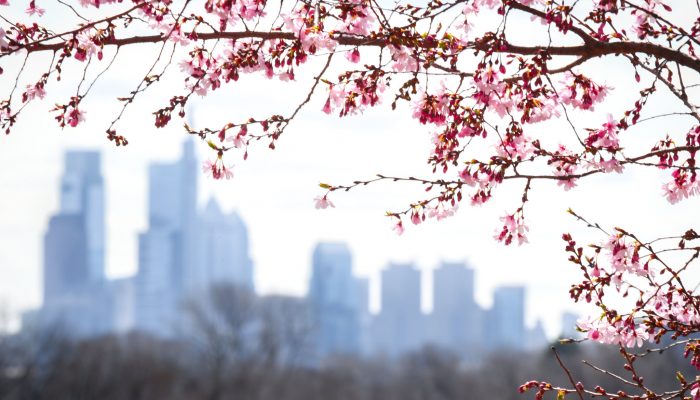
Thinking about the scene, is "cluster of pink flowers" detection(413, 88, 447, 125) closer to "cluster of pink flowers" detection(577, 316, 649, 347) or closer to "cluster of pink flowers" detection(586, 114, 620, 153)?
"cluster of pink flowers" detection(586, 114, 620, 153)

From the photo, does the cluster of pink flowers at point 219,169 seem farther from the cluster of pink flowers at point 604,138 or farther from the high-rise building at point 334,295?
the high-rise building at point 334,295

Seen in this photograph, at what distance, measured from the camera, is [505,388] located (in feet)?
172

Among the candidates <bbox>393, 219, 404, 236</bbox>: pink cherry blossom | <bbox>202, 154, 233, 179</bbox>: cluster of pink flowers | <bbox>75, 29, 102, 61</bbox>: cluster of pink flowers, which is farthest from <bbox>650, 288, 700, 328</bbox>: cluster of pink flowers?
<bbox>75, 29, 102, 61</bbox>: cluster of pink flowers

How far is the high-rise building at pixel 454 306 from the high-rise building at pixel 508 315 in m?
2.49

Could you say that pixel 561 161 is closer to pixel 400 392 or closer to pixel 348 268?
pixel 400 392

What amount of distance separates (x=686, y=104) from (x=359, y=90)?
1.46 metres

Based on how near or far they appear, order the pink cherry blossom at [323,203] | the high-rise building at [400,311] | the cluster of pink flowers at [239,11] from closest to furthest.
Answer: the cluster of pink flowers at [239,11], the pink cherry blossom at [323,203], the high-rise building at [400,311]

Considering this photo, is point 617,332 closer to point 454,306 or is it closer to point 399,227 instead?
point 399,227

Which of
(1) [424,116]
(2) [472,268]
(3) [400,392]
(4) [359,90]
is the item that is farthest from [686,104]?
(2) [472,268]

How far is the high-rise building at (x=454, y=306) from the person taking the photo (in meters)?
186

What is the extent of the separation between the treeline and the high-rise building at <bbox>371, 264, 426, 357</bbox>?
→ 115 m

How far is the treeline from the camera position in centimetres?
4144

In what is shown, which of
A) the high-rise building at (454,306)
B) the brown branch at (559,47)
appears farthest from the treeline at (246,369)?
the high-rise building at (454,306)

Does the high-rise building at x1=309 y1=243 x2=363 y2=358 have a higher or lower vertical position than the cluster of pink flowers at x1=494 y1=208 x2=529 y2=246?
lower
